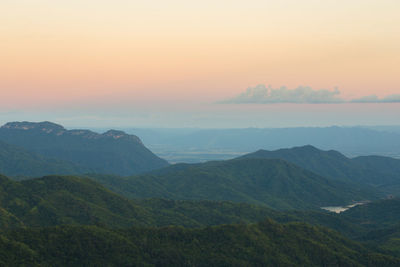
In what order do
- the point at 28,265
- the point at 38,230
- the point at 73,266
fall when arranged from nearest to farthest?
1. the point at 28,265
2. the point at 73,266
3. the point at 38,230

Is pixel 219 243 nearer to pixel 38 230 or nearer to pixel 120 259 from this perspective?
pixel 120 259

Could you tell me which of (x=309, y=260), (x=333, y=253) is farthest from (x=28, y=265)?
(x=333, y=253)

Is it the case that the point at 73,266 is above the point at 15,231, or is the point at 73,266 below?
below

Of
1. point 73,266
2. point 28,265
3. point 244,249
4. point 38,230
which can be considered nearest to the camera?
point 28,265

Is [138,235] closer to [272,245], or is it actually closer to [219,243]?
[219,243]

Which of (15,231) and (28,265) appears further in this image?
(15,231)

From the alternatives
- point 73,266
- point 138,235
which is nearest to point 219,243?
point 138,235
